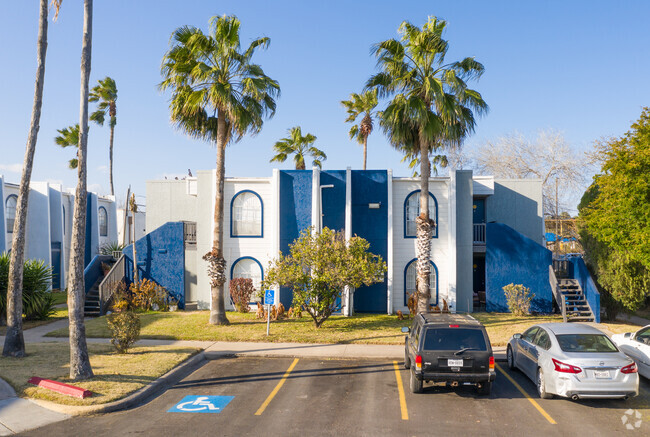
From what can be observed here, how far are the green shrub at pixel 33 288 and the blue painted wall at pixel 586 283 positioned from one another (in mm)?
22025

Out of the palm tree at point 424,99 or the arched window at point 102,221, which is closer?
the palm tree at point 424,99

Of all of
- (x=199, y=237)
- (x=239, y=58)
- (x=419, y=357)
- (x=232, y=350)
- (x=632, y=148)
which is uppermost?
(x=239, y=58)

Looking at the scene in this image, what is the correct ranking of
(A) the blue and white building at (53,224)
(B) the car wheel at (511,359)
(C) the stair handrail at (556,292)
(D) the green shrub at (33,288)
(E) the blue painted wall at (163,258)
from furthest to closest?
1. (A) the blue and white building at (53,224)
2. (E) the blue painted wall at (163,258)
3. (C) the stair handrail at (556,292)
4. (D) the green shrub at (33,288)
5. (B) the car wheel at (511,359)

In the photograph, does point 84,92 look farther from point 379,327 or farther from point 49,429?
point 379,327

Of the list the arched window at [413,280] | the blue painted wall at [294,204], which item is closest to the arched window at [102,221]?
the blue painted wall at [294,204]

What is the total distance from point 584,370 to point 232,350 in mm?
9542

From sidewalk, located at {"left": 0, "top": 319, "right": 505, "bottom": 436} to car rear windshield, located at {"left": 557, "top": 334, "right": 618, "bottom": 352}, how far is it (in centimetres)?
370

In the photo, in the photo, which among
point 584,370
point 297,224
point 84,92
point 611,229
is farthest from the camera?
point 297,224

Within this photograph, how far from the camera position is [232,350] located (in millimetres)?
14570

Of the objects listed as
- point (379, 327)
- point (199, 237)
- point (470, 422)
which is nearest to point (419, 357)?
point (470, 422)

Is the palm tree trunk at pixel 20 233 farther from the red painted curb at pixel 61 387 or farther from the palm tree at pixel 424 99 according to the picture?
the palm tree at pixel 424 99

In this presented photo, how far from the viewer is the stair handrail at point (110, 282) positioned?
68.7 feet

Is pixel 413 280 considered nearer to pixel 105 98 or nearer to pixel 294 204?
pixel 294 204

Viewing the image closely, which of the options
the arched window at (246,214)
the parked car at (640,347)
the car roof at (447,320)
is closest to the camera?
the car roof at (447,320)
